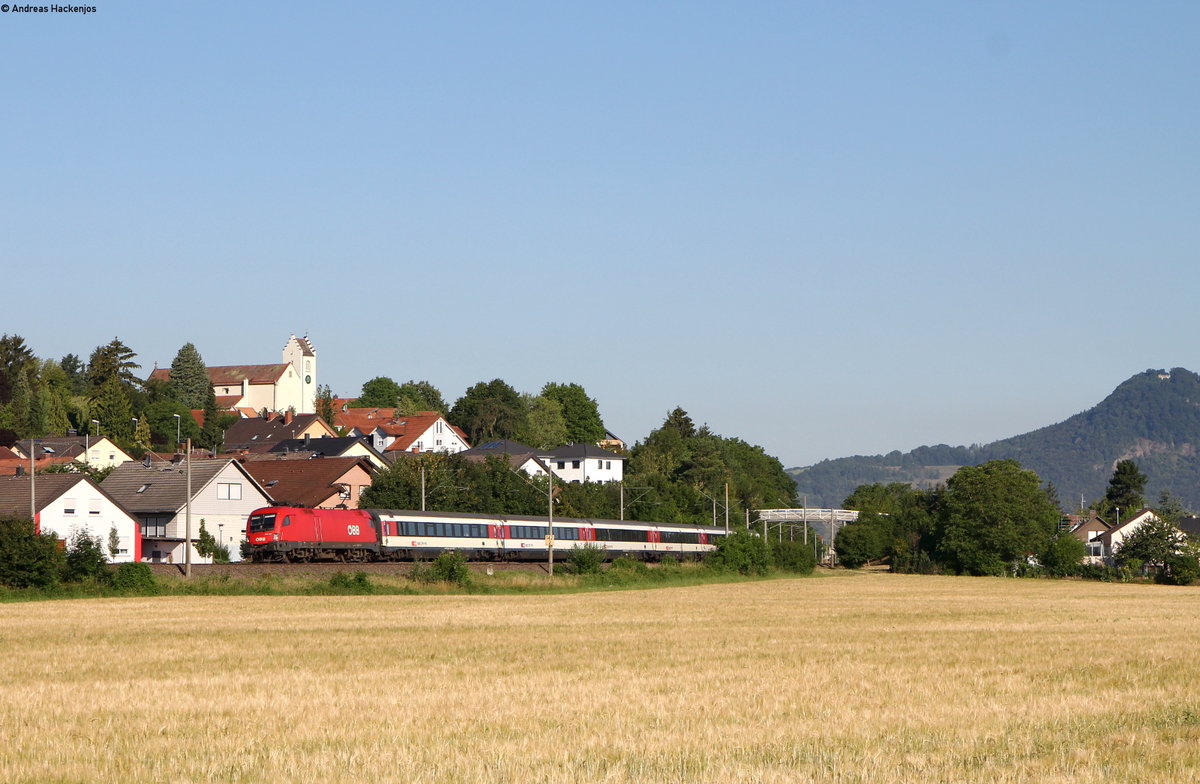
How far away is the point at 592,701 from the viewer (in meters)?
18.6

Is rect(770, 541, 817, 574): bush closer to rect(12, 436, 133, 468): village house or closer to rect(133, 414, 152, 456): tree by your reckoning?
rect(12, 436, 133, 468): village house

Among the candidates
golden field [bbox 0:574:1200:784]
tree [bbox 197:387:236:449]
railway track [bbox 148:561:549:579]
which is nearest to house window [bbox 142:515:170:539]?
railway track [bbox 148:561:549:579]

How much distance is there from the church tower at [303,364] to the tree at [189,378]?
1393cm

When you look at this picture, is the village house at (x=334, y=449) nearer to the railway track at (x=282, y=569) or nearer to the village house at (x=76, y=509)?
the village house at (x=76, y=509)

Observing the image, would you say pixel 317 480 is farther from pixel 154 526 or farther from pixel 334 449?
pixel 334 449

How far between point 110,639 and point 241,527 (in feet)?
154

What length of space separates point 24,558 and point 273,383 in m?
124

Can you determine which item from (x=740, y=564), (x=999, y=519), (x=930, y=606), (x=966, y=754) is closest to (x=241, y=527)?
(x=740, y=564)

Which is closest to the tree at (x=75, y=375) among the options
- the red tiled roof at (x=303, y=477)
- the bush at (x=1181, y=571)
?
the red tiled roof at (x=303, y=477)

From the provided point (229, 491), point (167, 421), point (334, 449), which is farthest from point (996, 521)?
point (167, 421)

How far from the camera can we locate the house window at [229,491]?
246 feet

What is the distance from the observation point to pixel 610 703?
18.4 m

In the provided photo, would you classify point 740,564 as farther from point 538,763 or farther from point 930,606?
point 538,763

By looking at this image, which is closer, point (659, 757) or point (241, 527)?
point (659, 757)
